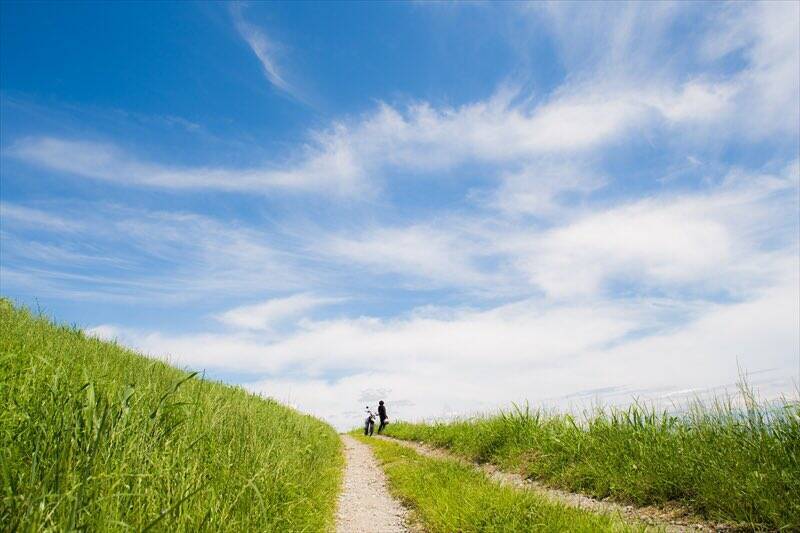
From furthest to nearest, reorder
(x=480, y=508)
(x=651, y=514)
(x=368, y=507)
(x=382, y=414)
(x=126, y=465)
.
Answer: (x=382, y=414) → (x=368, y=507) → (x=651, y=514) → (x=480, y=508) → (x=126, y=465)

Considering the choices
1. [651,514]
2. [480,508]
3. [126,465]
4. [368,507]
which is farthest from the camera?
[368,507]

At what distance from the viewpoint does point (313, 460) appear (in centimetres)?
1084

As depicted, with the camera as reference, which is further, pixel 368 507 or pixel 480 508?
pixel 368 507

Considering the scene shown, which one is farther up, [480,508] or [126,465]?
[126,465]

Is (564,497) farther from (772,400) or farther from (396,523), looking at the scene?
(772,400)

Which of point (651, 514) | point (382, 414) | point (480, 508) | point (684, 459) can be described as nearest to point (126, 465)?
point (480, 508)

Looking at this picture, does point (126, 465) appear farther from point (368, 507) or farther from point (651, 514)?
point (651, 514)

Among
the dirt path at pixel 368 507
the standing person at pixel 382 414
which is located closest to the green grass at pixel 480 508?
the dirt path at pixel 368 507

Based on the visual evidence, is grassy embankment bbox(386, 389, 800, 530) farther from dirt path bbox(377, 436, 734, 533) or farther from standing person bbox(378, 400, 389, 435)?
standing person bbox(378, 400, 389, 435)

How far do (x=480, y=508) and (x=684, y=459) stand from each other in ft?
12.9

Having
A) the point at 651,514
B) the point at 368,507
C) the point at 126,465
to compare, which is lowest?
the point at 368,507

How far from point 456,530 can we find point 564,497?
3.26m

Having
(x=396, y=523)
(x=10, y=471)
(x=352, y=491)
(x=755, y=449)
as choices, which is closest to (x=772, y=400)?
(x=755, y=449)

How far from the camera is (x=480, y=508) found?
6430mm
